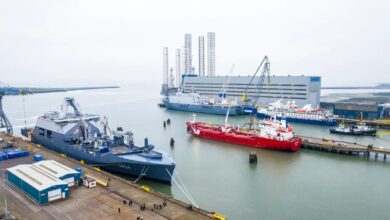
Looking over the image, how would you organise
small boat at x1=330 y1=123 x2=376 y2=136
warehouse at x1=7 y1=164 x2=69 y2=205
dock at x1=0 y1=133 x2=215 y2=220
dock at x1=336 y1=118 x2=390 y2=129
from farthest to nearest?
Result: dock at x1=336 y1=118 x2=390 y2=129
small boat at x1=330 y1=123 x2=376 y2=136
warehouse at x1=7 y1=164 x2=69 y2=205
dock at x1=0 y1=133 x2=215 y2=220

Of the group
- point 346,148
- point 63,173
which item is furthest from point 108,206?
point 346,148

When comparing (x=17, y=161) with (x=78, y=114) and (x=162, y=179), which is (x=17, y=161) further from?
(x=162, y=179)

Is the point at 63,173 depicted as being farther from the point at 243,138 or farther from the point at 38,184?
the point at 243,138

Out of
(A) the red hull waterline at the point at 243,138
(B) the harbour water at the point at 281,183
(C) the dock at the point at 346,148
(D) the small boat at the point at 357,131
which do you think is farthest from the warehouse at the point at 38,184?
(D) the small boat at the point at 357,131

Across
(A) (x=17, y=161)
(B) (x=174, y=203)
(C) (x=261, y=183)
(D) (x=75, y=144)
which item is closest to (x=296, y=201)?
(C) (x=261, y=183)

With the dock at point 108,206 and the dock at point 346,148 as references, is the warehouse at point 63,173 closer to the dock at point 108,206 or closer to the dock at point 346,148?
the dock at point 108,206

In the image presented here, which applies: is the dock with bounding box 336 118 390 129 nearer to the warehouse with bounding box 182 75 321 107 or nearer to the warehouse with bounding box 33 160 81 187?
the warehouse with bounding box 182 75 321 107

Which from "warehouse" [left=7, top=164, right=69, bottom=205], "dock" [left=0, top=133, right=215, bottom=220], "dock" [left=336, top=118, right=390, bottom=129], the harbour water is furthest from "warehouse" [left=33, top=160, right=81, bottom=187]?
"dock" [left=336, top=118, right=390, bottom=129]
